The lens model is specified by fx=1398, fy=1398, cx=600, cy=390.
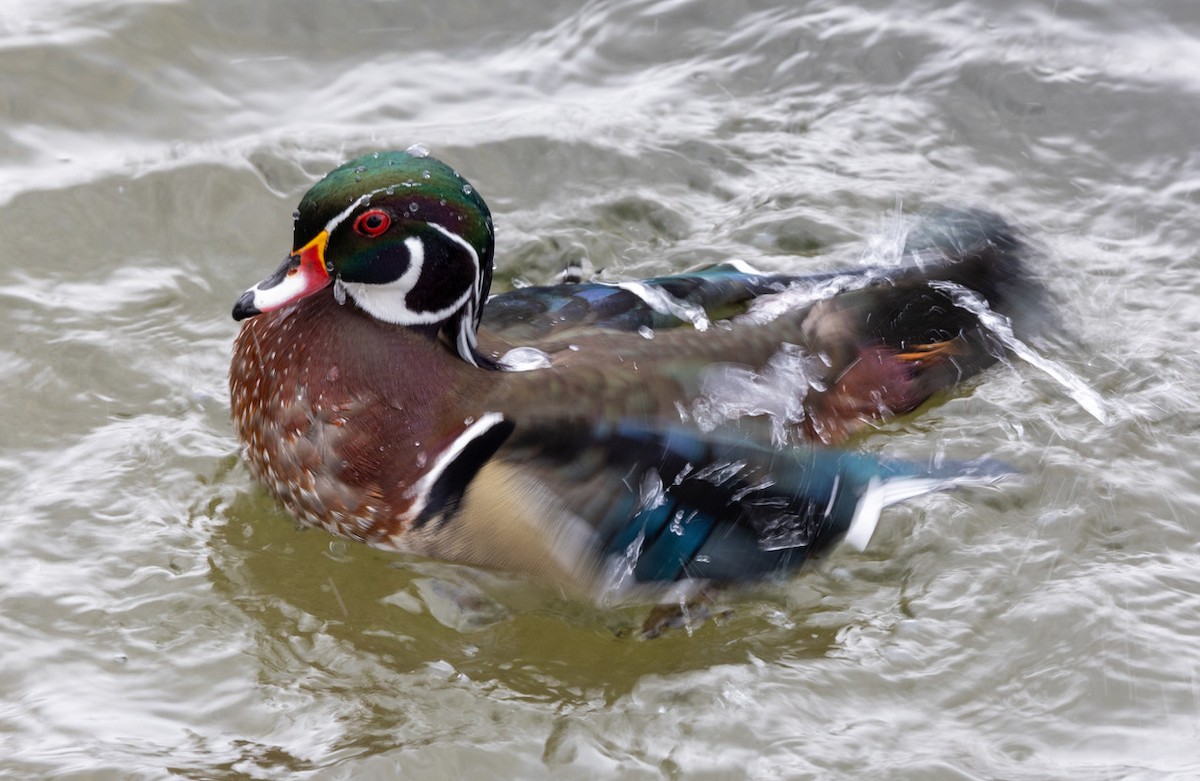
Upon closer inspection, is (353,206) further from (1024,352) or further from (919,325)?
(1024,352)

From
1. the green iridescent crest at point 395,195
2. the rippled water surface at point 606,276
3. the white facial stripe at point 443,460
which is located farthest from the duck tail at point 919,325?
the green iridescent crest at point 395,195

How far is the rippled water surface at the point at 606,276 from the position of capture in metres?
2.95

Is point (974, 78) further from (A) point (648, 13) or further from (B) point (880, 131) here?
(A) point (648, 13)

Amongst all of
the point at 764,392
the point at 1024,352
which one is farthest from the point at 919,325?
the point at 764,392

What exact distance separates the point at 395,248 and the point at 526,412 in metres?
0.48

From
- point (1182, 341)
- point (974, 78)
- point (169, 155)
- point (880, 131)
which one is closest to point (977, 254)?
point (1182, 341)

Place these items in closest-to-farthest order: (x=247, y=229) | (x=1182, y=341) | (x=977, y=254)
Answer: (x=977, y=254), (x=1182, y=341), (x=247, y=229)

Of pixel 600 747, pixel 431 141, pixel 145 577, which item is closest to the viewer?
pixel 600 747

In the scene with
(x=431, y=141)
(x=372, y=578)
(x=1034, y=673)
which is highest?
(x=431, y=141)

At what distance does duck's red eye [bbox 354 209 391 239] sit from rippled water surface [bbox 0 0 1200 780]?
0.85 meters

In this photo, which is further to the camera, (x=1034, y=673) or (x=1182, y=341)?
(x=1182, y=341)

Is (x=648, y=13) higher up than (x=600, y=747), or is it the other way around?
(x=648, y=13)

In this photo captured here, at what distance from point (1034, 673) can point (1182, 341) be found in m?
1.56

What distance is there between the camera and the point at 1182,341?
419cm
